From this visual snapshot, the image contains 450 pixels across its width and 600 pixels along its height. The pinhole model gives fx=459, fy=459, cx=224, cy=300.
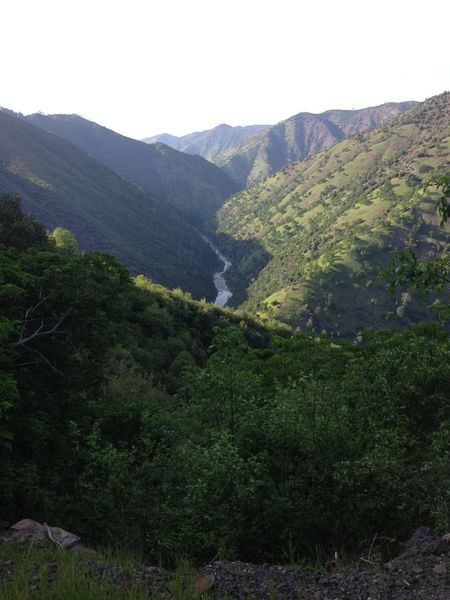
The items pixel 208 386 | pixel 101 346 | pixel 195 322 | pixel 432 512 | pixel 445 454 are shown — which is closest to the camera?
pixel 432 512

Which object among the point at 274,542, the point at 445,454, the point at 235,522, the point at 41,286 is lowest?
the point at 274,542

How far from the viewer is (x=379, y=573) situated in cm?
716

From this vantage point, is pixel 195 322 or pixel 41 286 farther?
pixel 195 322

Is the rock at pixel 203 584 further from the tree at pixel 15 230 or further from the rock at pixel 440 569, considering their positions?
the tree at pixel 15 230

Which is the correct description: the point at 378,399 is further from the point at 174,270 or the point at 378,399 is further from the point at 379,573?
the point at 174,270

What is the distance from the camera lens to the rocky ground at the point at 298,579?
22.0ft

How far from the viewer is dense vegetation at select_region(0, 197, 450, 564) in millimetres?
9539

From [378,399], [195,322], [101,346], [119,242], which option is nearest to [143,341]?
[195,322]

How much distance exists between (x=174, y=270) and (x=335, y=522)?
176 metres

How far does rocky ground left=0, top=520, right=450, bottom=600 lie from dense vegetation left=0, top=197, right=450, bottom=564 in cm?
121

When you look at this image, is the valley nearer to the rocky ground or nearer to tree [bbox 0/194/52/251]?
the rocky ground

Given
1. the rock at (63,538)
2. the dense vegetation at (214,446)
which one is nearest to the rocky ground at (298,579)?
the dense vegetation at (214,446)

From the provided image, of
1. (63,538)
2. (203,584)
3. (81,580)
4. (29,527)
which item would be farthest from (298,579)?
(29,527)

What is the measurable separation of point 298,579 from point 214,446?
9.92 feet
